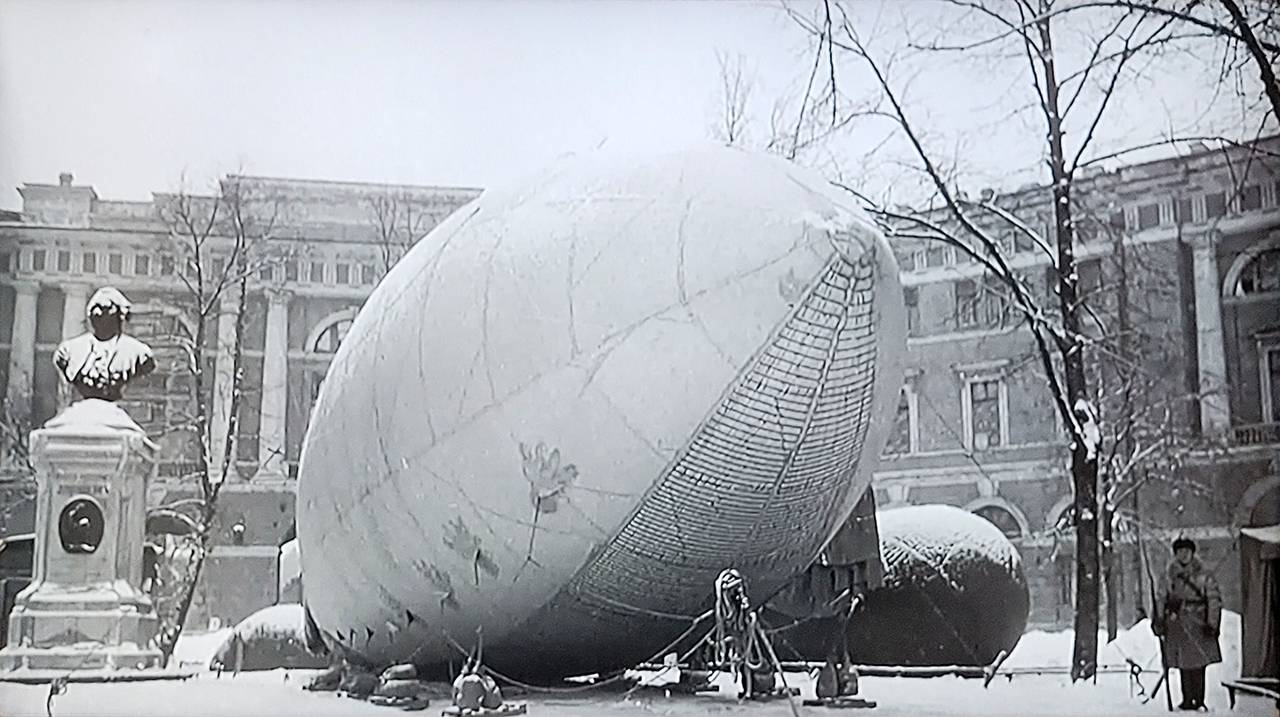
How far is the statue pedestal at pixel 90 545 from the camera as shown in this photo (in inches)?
206

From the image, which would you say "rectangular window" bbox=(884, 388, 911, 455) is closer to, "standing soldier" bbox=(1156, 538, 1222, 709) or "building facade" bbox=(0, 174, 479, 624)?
"standing soldier" bbox=(1156, 538, 1222, 709)

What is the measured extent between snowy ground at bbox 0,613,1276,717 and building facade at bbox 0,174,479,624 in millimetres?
521

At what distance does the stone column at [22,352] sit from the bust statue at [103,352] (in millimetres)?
113

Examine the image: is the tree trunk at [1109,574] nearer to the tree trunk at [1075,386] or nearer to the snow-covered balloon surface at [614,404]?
the tree trunk at [1075,386]

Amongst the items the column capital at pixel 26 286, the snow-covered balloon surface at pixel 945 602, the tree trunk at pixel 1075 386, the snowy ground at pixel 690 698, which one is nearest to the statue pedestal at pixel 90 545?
the snowy ground at pixel 690 698

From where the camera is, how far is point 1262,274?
544cm

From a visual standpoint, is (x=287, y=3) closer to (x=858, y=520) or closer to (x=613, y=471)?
(x=613, y=471)

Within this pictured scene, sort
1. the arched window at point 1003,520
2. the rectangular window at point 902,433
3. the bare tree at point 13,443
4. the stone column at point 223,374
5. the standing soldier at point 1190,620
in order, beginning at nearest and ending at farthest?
the standing soldier at point 1190,620 < the bare tree at point 13,443 < the stone column at point 223,374 < the arched window at point 1003,520 < the rectangular window at point 902,433

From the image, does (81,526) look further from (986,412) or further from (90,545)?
(986,412)

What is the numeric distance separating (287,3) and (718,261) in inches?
98.3

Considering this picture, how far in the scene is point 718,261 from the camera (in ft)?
13.1

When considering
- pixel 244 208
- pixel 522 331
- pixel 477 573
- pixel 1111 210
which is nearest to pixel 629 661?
pixel 477 573

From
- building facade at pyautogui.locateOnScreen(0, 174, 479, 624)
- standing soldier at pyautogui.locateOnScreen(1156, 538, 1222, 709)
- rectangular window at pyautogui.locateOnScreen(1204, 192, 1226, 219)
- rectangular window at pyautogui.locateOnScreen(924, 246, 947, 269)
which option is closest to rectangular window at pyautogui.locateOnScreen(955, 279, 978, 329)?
rectangular window at pyautogui.locateOnScreen(924, 246, 947, 269)

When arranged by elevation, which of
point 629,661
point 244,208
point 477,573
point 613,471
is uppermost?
point 244,208
